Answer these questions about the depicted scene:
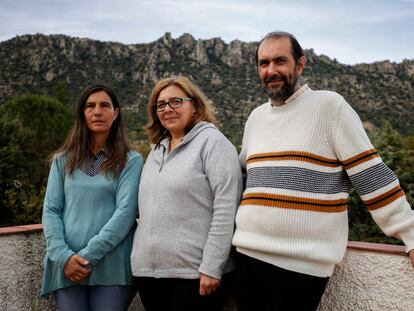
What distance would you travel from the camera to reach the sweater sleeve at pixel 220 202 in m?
2.10

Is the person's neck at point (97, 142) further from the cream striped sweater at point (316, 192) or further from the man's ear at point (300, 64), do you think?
the man's ear at point (300, 64)

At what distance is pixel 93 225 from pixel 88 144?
551mm

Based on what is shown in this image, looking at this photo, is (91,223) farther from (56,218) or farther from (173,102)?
(173,102)

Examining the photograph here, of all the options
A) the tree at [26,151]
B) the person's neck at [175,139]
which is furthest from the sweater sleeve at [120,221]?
the tree at [26,151]

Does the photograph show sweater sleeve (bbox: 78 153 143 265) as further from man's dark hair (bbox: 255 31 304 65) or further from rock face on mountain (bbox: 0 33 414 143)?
rock face on mountain (bbox: 0 33 414 143)

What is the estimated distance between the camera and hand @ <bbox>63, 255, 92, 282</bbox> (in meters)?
2.37

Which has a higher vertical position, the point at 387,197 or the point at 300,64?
the point at 300,64

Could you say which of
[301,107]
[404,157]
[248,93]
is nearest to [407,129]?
[248,93]

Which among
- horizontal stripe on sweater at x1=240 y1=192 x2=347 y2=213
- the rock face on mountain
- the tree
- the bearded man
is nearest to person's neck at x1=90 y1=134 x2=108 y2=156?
the bearded man

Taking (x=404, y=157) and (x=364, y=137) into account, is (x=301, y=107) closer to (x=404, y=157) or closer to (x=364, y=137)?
(x=364, y=137)

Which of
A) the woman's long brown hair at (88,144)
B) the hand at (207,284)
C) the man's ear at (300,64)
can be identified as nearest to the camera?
the hand at (207,284)

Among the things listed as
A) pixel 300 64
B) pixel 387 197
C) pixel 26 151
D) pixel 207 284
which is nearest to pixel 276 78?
pixel 300 64

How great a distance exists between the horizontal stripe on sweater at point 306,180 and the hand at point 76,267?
114 cm

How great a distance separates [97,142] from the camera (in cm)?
273
